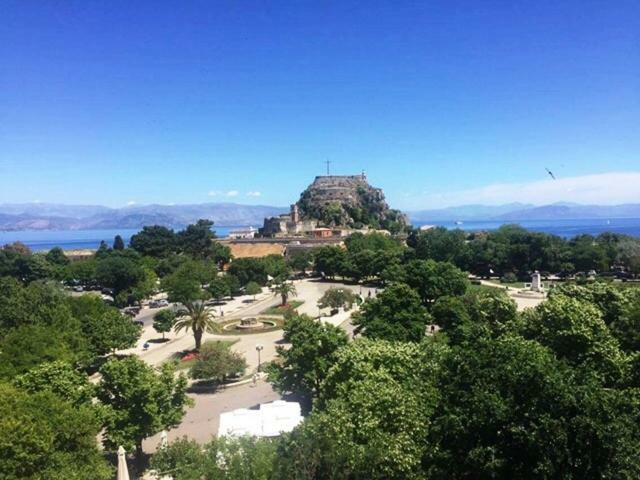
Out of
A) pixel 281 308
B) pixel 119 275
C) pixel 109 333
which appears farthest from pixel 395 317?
pixel 119 275

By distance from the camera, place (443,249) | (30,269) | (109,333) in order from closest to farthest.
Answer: (109,333)
(30,269)
(443,249)

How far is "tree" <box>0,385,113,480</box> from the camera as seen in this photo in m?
12.1

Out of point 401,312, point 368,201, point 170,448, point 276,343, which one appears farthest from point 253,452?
point 368,201

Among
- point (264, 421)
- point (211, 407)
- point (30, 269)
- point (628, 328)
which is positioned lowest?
point (211, 407)

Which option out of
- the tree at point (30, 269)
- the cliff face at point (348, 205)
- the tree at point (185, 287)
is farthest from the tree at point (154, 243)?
the cliff face at point (348, 205)

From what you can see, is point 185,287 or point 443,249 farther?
point 443,249

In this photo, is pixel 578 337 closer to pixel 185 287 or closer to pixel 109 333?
pixel 109 333

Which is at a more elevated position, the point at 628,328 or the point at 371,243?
the point at 371,243

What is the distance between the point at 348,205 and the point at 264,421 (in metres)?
103

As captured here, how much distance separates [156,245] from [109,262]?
946 inches

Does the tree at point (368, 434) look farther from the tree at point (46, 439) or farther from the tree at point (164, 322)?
the tree at point (164, 322)

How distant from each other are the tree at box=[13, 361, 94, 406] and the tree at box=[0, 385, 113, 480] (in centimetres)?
129

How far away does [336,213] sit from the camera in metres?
112

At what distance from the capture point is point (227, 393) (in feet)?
79.5
